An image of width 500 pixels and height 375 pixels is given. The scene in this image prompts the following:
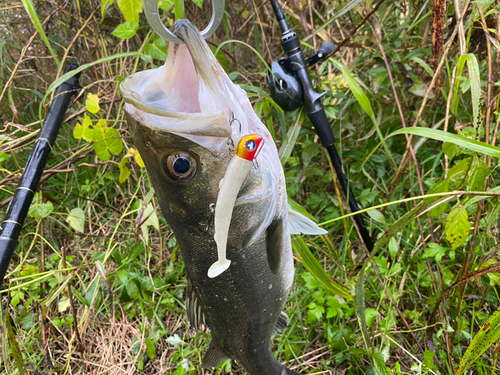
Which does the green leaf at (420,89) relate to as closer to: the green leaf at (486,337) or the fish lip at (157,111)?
the green leaf at (486,337)

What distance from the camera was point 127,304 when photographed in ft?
8.70

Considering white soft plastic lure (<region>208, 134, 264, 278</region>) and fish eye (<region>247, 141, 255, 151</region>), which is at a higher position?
fish eye (<region>247, 141, 255, 151</region>)

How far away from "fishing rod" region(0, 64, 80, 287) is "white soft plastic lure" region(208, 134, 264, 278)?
4.57 ft

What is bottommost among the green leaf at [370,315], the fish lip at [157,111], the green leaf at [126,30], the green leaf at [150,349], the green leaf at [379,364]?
the green leaf at [150,349]

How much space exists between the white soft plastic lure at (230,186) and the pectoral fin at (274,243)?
43cm

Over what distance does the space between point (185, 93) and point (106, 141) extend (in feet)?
4.51

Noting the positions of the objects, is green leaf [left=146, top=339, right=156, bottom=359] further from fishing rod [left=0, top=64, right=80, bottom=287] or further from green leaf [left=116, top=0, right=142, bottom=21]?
green leaf [left=116, top=0, right=142, bottom=21]

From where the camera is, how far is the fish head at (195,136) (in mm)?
938

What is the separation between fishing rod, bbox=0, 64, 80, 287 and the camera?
178 centimetres

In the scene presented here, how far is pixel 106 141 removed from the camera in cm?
221

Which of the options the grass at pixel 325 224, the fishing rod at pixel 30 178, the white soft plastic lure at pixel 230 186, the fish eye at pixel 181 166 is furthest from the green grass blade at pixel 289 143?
the fishing rod at pixel 30 178

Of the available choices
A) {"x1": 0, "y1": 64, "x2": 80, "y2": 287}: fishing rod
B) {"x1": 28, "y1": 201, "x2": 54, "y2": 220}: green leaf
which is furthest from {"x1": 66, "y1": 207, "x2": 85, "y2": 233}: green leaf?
{"x1": 0, "y1": 64, "x2": 80, "y2": 287}: fishing rod

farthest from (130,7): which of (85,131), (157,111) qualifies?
(157,111)

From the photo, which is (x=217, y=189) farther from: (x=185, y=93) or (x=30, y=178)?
(x=30, y=178)
